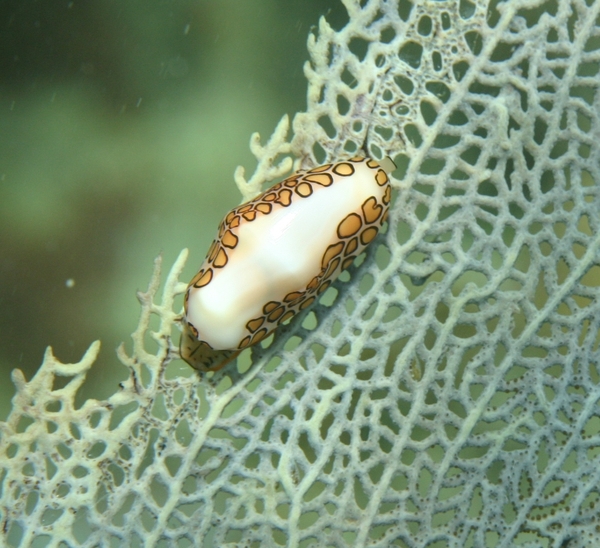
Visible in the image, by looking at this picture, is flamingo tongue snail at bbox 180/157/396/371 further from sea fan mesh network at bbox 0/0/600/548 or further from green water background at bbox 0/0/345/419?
green water background at bbox 0/0/345/419

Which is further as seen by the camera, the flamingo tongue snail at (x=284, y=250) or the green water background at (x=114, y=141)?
the green water background at (x=114, y=141)

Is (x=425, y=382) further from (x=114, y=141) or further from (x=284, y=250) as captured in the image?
(x=114, y=141)

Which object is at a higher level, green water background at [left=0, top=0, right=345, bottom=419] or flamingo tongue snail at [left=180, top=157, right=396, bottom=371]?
green water background at [left=0, top=0, right=345, bottom=419]

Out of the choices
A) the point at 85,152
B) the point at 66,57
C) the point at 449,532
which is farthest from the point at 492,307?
the point at 66,57

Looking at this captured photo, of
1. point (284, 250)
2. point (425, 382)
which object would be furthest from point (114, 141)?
point (425, 382)

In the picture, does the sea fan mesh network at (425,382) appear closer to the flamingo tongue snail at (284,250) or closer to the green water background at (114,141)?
the flamingo tongue snail at (284,250)

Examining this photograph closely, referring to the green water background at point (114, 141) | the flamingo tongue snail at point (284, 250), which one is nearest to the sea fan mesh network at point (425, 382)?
the flamingo tongue snail at point (284, 250)

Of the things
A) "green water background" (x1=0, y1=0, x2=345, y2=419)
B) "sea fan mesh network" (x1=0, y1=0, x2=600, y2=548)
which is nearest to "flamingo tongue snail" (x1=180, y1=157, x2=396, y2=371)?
"sea fan mesh network" (x1=0, y1=0, x2=600, y2=548)

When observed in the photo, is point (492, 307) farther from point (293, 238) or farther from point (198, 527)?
point (198, 527)

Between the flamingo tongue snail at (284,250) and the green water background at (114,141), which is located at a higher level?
the green water background at (114,141)
